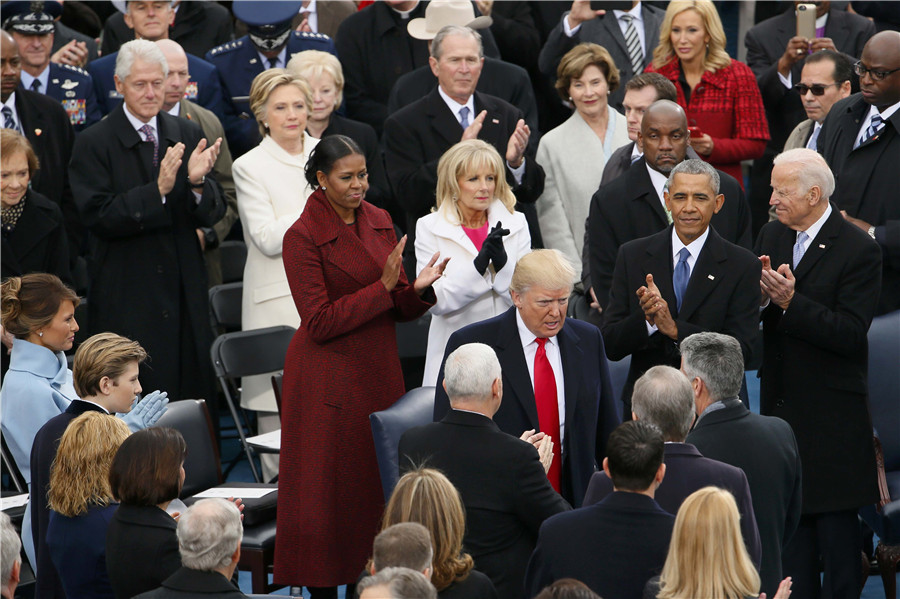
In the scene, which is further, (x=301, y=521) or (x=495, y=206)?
(x=495, y=206)

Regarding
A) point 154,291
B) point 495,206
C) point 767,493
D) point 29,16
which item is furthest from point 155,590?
point 29,16

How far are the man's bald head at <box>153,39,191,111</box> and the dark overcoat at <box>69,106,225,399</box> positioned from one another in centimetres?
53

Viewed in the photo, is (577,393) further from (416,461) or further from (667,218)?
(667,218)

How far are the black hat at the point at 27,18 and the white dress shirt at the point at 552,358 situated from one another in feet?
13.9

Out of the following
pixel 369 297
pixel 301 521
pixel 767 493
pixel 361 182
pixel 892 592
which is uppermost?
pixel 361 182

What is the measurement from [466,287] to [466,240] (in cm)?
23

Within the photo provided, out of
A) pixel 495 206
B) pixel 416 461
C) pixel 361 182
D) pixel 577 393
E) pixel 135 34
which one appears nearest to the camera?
pixel 416 461

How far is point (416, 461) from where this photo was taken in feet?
12.7

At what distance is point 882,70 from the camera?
5957 millimetres

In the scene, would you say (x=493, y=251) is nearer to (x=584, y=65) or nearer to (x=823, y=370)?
(x=823, y=370)

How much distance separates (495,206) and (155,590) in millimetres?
2791

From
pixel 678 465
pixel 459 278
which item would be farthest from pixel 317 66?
pixel 678 465

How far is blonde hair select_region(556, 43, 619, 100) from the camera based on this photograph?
684 centimetres

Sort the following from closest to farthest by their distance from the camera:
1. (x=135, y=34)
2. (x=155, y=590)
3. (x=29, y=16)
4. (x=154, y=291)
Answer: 1. (x=155, y=590)
2. (x=154, y=291)
3. (x=29, y=16)
4. (x=135, y=34)
